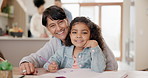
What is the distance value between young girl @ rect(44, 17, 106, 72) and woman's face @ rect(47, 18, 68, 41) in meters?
0.05

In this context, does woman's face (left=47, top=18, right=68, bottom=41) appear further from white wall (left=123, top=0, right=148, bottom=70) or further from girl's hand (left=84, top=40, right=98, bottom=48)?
white wall (left=123, top=0, right=148, bottom=70)

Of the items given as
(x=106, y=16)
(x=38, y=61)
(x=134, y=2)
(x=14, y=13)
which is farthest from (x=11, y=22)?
(x=38, y=61)

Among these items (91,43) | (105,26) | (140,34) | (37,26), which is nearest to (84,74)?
(91,43)

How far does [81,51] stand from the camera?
4.53 feet

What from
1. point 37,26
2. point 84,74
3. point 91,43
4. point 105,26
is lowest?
point 84,74

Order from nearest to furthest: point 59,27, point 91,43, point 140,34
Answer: point 91,43 < point 59,27 < point 140,34

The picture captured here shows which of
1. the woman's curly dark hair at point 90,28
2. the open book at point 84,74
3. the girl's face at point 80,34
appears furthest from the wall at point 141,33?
the open book at point 84,74

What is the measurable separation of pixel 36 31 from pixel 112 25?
553 centimetres

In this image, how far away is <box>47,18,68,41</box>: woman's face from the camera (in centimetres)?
147

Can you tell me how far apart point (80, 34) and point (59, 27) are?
0.20 metres

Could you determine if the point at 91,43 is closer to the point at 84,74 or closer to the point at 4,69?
the point at 84,74

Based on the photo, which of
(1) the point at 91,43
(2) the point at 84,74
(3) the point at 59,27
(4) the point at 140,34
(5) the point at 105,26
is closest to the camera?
(2) the point at 84,74

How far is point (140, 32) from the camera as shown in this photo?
596 cm

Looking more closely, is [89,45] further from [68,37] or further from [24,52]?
[24,52]
